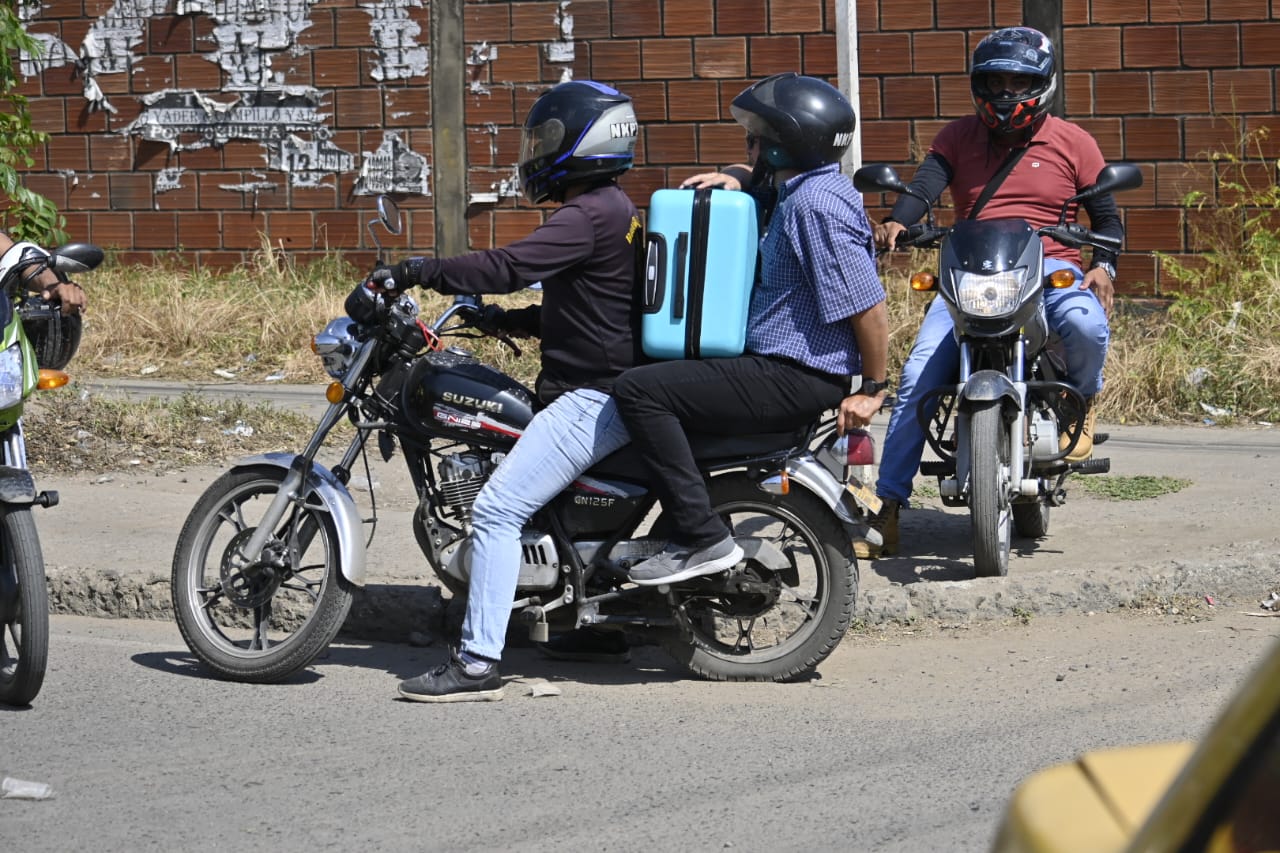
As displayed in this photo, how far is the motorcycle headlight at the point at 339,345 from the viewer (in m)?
4.91

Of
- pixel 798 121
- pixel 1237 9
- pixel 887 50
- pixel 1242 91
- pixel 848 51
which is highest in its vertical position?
pixel 1237 9

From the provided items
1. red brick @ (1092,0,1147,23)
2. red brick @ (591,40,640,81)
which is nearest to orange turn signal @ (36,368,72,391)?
red brick @ (591,40,640,81)

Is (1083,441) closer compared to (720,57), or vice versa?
(1083,441)

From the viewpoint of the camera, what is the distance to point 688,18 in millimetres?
10969

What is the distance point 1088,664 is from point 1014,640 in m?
0.36

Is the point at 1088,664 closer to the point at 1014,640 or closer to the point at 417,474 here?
the point at 1014,640

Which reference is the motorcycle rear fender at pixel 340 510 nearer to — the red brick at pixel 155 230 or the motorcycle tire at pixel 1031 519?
the motorcycle tire at pixel 1031 519

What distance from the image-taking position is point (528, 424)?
15.7ft

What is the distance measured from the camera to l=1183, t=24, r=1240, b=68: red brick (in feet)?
33.0

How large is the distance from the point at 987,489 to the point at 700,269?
1.38m

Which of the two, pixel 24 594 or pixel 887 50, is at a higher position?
pixel 887 50

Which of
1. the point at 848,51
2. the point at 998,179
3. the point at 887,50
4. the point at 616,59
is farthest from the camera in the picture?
the point at 616,59

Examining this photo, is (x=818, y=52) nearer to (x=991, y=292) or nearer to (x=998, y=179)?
(x=998, y=179)

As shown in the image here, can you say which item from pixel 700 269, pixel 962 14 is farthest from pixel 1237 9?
pixel 700 269
